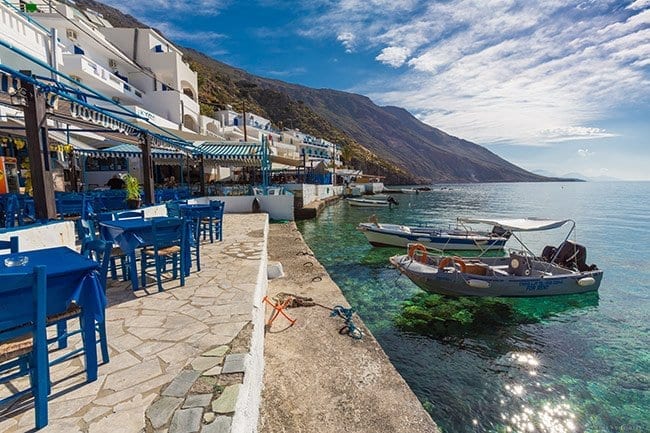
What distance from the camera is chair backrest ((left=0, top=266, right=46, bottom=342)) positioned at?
2002 mm

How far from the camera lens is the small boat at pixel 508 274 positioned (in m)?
9.30

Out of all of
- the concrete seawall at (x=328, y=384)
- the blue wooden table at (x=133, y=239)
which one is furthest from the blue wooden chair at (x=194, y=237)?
the concrete seawall at (x=328, y=384)

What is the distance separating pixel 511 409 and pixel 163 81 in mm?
35857

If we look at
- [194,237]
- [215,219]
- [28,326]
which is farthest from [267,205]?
[28,326]

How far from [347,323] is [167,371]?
10.8 feet

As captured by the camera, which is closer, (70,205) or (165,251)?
(165,251)

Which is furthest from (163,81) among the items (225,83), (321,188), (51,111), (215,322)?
(225,83)

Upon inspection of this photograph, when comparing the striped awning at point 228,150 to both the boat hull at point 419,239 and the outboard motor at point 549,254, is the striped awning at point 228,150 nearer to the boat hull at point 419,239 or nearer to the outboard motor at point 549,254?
the boat hull at point 419,239

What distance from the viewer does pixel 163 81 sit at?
30.9m

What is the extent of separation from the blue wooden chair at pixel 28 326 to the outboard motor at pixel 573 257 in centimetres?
1344

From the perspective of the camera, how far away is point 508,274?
976 centimetres

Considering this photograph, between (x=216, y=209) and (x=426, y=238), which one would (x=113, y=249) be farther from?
(x=426, y=238)

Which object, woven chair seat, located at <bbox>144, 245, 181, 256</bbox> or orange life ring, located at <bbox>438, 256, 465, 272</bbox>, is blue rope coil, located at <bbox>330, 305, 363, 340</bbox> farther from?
orange life ring, located at <bbox>438, 256, 465, 272</bbox>

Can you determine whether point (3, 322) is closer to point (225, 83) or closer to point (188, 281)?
point (188, 281)
